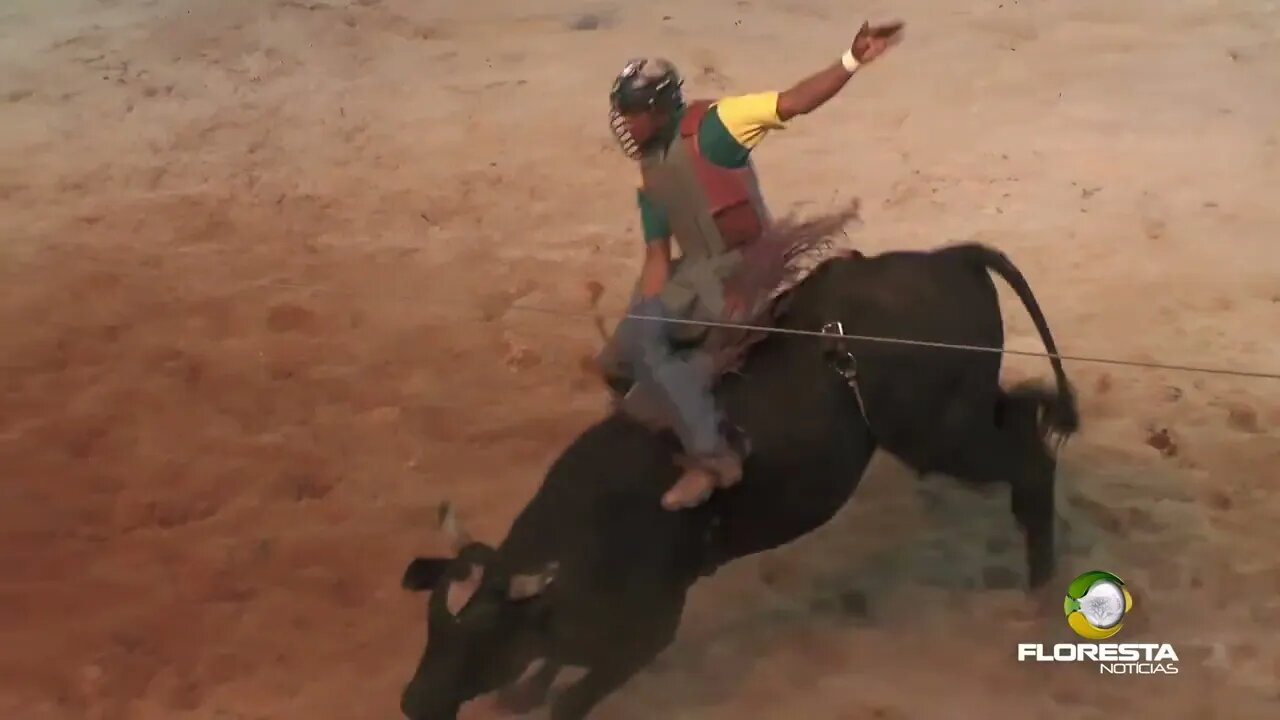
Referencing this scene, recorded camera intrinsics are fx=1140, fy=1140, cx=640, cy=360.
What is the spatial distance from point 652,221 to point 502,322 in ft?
1.93

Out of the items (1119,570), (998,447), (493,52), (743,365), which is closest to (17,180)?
(493,52)

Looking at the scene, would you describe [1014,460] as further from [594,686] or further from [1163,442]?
[594,686]

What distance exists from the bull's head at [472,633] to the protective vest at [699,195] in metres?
0.31

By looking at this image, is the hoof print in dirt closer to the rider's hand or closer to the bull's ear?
the rider's hand

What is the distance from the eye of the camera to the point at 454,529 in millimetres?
1067

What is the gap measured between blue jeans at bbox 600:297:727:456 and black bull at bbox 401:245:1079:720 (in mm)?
22

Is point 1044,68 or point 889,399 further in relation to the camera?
point 1044,68

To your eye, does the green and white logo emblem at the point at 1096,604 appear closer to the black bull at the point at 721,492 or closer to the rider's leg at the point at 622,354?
the black bull at the point at 721,492

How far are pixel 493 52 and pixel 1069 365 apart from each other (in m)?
1.22

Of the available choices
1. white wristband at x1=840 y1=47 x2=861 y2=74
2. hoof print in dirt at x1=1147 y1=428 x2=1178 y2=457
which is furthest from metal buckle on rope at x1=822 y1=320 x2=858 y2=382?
hoof print in dirt at x1=1147 y1=428 x2=1178 y2=457

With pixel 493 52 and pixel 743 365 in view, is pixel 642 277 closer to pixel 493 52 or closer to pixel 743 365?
pixel 743 365

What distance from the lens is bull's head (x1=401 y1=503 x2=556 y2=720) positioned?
3.16 ft

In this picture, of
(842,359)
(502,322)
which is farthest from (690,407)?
(502,322)

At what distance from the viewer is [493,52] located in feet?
6.76
